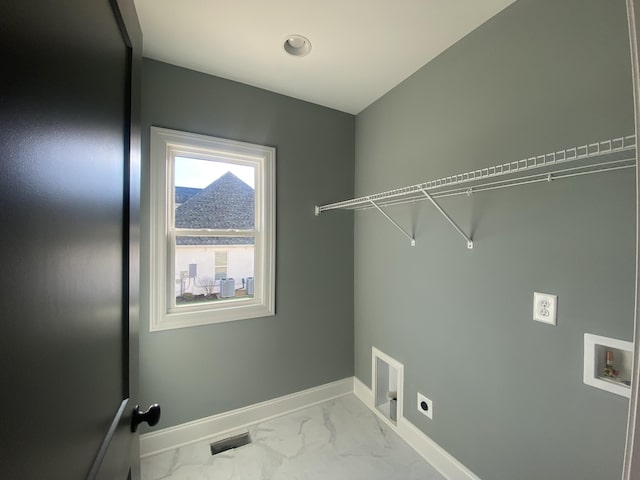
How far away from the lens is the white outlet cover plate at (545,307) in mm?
1096

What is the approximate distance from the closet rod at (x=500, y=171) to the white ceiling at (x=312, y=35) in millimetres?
774

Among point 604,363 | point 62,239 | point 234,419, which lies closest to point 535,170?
point 604,363

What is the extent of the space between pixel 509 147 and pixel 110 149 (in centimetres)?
152

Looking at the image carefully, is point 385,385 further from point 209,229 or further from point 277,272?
point 209,229

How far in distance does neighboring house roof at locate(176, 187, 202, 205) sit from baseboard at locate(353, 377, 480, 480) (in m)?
2.08

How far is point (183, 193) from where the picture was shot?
1824 millimetres

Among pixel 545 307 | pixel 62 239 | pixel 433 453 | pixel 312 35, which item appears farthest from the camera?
pixel 433 453

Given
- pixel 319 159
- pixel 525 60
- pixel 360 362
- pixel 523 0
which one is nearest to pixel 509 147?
pixel 525 60

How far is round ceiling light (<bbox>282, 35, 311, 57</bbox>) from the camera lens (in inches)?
59.2

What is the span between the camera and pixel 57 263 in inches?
14.7

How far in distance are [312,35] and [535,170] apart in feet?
4.30

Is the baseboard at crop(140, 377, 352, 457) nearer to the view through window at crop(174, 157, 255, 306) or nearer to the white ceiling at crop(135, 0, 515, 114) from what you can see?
the view through window at crop(174, 157, 255, 306)

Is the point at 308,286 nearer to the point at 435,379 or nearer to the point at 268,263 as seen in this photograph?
the point at 268,263

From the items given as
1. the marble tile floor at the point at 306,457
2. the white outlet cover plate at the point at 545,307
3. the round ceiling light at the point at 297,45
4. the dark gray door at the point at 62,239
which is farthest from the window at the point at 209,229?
the white outlet cover plate at the point at 545,307
